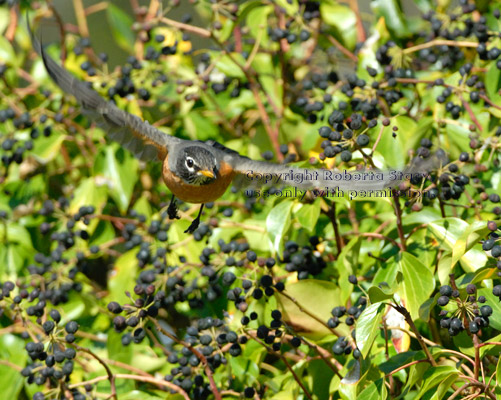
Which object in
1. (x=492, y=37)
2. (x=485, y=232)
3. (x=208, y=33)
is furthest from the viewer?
(x=208, y=33)

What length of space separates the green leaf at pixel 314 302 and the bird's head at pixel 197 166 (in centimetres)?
54

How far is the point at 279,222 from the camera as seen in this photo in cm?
240

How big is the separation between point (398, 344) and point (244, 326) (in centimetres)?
48

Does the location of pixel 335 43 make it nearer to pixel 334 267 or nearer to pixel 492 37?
pixel 492 37

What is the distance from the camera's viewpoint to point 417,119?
277 cm

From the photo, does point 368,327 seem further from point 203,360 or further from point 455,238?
point 203,360

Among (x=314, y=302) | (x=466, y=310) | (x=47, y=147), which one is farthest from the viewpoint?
(x=47, y=147)

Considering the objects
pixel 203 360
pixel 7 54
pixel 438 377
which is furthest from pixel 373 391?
pixel 7 54

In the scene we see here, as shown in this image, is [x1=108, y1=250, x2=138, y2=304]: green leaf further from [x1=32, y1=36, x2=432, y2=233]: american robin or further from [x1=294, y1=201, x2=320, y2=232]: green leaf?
[x1=294, y1=201, x2=320, y2=232]: green leaf

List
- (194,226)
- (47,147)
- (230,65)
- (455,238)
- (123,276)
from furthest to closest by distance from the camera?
(47,147)
(230,65)
(123,276)
(194,226)
(455,238)

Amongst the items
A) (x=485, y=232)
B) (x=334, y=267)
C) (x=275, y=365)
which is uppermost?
(x=485, y=232)

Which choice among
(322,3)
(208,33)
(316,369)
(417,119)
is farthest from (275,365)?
(322,3)

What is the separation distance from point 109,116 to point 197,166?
14.5 inches

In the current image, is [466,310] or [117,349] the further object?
[117,349]
